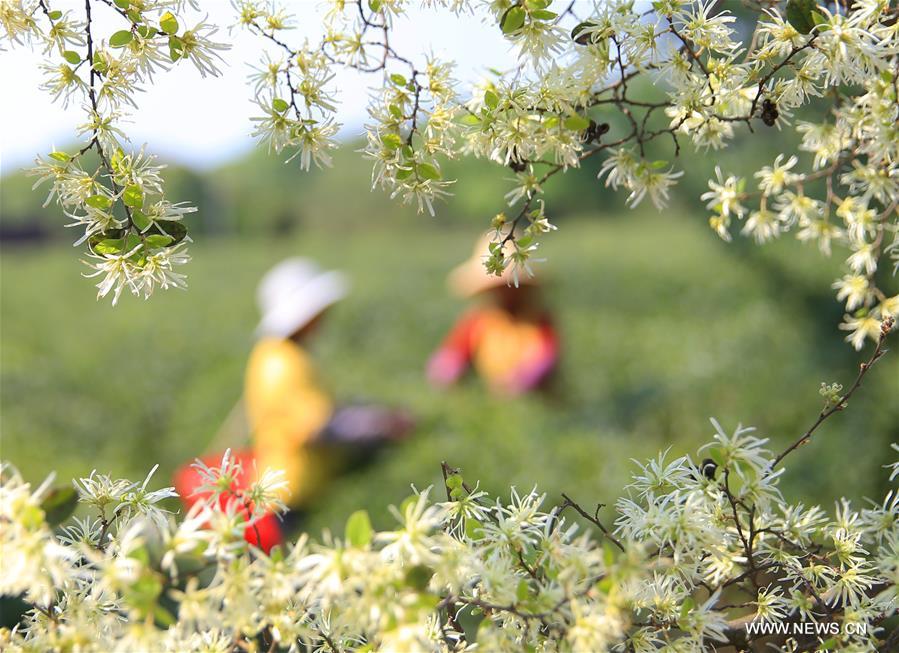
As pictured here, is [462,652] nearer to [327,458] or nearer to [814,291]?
[327,458]

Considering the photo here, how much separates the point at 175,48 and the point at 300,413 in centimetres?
336

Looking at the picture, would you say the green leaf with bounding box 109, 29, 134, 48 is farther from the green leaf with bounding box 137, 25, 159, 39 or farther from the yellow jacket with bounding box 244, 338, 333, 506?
the yellow jacket with bounding box 244, 338, 333, 506

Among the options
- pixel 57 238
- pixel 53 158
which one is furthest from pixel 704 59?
pixel 57 238

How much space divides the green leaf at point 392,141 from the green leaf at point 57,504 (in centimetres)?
50

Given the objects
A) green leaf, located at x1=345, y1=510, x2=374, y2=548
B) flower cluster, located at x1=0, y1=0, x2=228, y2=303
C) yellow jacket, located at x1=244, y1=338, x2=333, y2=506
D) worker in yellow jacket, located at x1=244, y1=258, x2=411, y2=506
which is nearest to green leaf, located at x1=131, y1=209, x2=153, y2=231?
flower cluster, located at x1=0, y1=0, x2=228, y2=303

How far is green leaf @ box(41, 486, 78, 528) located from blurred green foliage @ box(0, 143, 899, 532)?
226 centimetres

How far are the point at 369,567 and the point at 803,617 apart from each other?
0.56m

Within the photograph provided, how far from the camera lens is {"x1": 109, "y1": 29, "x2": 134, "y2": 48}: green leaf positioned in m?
0.92

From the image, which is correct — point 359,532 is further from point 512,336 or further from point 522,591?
point 512,336

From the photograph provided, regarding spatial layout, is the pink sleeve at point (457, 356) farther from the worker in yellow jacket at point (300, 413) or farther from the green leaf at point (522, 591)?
the green leaf at point (522, 591)

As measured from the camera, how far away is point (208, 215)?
1683 cm

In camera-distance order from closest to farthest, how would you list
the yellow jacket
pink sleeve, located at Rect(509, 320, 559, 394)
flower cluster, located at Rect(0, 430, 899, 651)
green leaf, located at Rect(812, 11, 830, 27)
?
1. flower cluster, located at Rect(0, 430, 899, 651)
2. green leaf, located at Rect(812, 11, 830, 27)
3. the yellow jacket
4. pink sleeve, located at Rect(509, 320, 559, 394)

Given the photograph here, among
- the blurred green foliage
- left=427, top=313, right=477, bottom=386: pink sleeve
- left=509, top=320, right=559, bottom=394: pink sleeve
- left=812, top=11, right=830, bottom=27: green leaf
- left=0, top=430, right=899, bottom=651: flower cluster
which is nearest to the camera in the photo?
left=0, top=430, right=899, bottom=651: flower cluster

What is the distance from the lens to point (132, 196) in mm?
896
